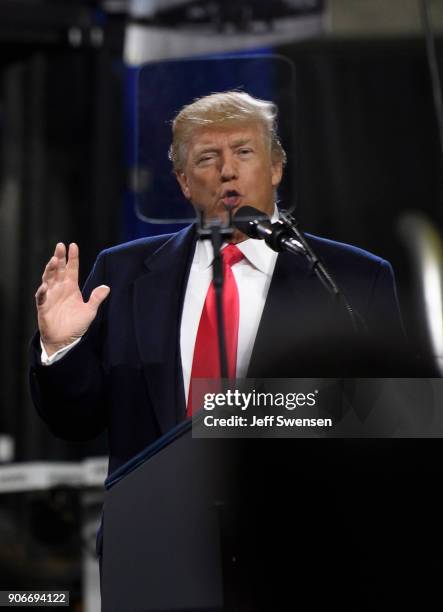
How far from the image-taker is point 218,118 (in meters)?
1.57

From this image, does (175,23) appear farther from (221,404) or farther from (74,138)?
(221,404)

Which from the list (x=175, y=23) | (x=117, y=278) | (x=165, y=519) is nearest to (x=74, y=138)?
(x=175, y=23)

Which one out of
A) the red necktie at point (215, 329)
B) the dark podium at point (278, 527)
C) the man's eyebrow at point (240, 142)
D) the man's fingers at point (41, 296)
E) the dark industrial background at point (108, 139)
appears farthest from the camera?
the dark industrial background at point (108, 139)

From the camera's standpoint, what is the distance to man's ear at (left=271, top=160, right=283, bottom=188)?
5.18 feet

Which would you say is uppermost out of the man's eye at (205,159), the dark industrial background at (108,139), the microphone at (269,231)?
the dark industrial background at (108,139)

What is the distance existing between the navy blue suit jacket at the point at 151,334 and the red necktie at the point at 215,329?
0.11 ft

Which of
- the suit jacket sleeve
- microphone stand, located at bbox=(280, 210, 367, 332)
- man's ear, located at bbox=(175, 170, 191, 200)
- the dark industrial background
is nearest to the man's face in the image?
man's ear, located at bbox=(175, 170, 191, 200)

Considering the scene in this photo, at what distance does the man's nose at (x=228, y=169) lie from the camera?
1527 mm

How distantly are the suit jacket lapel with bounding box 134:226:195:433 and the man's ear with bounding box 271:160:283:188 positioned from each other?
16 centimetres

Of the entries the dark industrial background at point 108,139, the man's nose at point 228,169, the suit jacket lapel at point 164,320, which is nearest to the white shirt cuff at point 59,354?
the suit jacket lapel at point 164,320

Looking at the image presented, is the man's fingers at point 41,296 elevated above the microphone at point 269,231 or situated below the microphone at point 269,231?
below

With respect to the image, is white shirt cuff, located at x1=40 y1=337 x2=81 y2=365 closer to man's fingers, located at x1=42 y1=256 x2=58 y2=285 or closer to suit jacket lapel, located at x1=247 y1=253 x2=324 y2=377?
man's fingers, located at x1=42 y1=256 x2=58 y2=285

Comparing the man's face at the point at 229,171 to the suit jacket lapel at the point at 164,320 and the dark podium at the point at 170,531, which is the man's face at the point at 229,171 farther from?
the dark podium at the point at 170,531

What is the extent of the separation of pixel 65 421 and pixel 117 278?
254 mm
